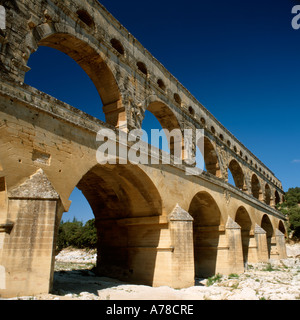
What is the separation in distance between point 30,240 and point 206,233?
10.8 meters

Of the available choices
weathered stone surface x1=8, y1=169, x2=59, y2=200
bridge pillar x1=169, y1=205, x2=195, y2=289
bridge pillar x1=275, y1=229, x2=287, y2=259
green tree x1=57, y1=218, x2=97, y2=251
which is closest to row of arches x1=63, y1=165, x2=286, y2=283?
bridge pillar x1=169, y1=205, x2=195, y2=289

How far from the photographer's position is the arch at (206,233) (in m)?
14.5

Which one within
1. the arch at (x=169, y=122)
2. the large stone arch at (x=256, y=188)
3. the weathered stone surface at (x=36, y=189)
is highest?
the arch at (x=169, y=122)

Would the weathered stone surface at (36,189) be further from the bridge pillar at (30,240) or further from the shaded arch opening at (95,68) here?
the shaded arch opening at (95,68)

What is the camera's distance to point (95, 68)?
9.95 m

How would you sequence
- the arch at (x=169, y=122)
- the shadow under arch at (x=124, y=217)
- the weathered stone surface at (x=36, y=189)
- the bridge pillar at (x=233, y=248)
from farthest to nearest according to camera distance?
the bridge pillar at (x=233, y=248)
the arch at (x=169, y=122)
the shadow under arch at (x=124, y=217)
the weathered stone surface at (x=36, y=189)

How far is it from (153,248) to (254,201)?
41.0ft

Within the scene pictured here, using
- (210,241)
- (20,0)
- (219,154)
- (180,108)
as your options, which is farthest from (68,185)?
(219,154)

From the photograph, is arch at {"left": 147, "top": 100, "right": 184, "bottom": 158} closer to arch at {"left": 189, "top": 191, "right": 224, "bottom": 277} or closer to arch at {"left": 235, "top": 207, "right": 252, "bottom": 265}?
arch at {"left": 189, "top": 191, "right": 224, "bottom": 277}

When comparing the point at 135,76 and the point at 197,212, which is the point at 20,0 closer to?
the point at 135,76

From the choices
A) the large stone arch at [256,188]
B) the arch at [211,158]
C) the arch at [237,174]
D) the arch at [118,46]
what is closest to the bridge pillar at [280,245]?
the large stone arch at [256,188]

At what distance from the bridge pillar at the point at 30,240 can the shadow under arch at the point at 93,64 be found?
4.48 metres

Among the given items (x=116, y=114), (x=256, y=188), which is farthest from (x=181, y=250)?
(x=256, y=188)

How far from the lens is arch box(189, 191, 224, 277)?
1454 centimetres
